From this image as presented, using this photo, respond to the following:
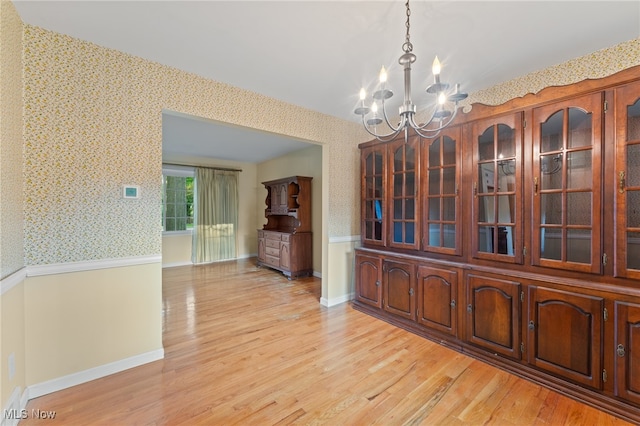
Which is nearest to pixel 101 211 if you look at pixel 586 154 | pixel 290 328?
pixel 290 328

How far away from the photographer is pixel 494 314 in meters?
2.32

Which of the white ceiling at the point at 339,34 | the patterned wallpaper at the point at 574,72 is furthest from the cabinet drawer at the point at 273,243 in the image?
the patterned wallpaper at the point at 574,72

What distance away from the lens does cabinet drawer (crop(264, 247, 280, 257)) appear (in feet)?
18.5

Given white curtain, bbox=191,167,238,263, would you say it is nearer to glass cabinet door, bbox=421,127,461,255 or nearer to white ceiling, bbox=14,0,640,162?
white ceiling, bbox=14,0,640,162

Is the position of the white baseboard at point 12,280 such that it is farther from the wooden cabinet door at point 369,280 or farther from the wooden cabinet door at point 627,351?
the wooden cabinet door at point 627,351

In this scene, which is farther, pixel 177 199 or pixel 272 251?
pixel 177 199

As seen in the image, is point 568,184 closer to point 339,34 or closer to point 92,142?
point 339,34

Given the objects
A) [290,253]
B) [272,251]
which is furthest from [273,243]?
[290,253]

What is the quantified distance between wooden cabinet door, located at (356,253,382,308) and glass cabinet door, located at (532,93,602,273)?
62.4 inches

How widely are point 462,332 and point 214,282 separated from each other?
13.2ft

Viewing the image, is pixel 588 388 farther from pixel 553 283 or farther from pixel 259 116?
pixel 259 116

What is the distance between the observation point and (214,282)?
488cm

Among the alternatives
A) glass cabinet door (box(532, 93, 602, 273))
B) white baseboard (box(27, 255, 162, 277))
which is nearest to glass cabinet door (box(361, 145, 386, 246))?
glass cabinet door (box(532, 93, 602, 273))

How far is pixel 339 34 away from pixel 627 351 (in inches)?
114
